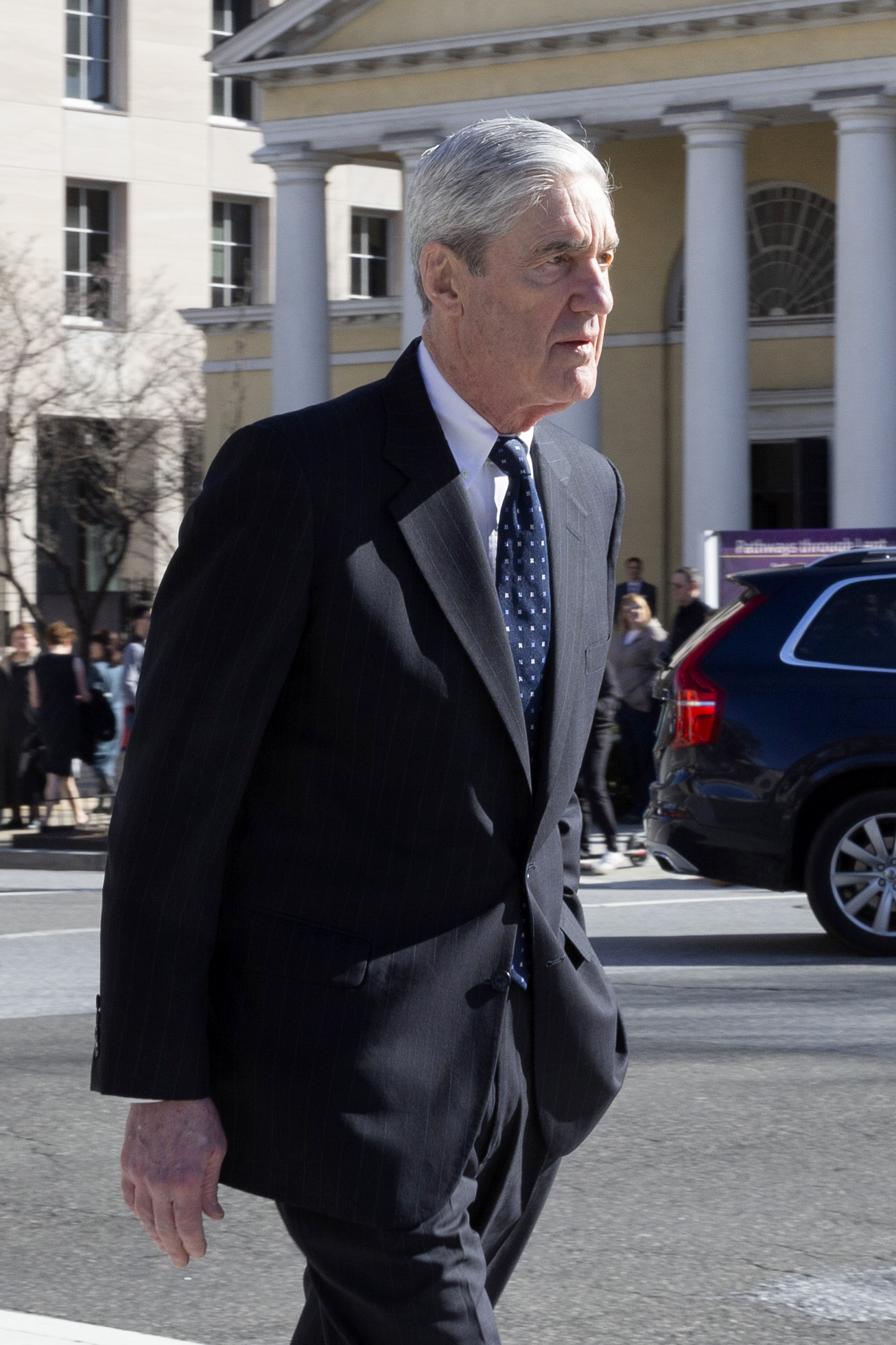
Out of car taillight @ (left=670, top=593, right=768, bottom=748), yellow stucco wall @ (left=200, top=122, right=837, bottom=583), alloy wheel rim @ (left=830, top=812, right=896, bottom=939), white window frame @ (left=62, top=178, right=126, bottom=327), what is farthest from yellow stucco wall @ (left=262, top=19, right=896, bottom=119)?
alloy wheel rim @ (left=830, top=812, right=896, bottom=939)

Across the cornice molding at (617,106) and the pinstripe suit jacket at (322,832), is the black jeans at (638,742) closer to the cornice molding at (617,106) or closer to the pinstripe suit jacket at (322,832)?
the cornice molding at (617,106)

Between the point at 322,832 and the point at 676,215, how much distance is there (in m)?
31.1

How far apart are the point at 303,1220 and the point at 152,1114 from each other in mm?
238

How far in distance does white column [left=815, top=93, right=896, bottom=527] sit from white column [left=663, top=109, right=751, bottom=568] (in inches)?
56.1

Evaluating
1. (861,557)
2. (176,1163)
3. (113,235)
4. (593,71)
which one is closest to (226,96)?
(113,235)

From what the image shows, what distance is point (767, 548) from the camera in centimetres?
1919

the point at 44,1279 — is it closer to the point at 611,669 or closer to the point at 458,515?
the point at 458,515

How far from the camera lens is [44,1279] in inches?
193

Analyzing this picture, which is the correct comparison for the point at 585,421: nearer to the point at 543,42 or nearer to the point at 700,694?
the point at 543,42

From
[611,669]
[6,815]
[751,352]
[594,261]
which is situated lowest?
[6,815]

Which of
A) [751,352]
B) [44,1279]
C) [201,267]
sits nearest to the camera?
[44,1279]

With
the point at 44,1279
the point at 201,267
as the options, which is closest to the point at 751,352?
the point at 201,267

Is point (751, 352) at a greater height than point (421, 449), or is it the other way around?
point (751, 352)

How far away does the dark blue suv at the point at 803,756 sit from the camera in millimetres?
10133
